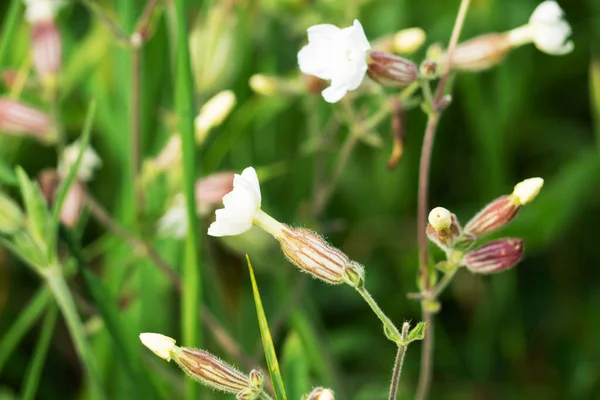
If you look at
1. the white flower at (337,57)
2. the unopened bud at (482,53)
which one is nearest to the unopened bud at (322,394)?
the white flower at (337,57)

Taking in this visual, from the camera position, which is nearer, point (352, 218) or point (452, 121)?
point (352, 218)

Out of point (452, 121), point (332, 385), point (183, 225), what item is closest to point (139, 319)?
point (183, 225)

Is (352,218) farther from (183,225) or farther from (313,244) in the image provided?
(313,244)

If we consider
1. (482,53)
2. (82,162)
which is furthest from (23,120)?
(482,53)

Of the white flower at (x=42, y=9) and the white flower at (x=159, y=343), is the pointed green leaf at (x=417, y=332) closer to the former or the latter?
the white flower at (x=159, y=343)

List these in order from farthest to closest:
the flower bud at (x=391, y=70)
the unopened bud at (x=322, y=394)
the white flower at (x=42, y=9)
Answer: the white flower at (x=42, y=9) < the flower bud at (x=391, y=70) < the unopened bud at (x=322, y=394)

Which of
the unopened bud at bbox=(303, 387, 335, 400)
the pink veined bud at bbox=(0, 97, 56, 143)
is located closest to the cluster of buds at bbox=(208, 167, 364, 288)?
the unopened bud at bbox=(303, 387, 335, 400)
